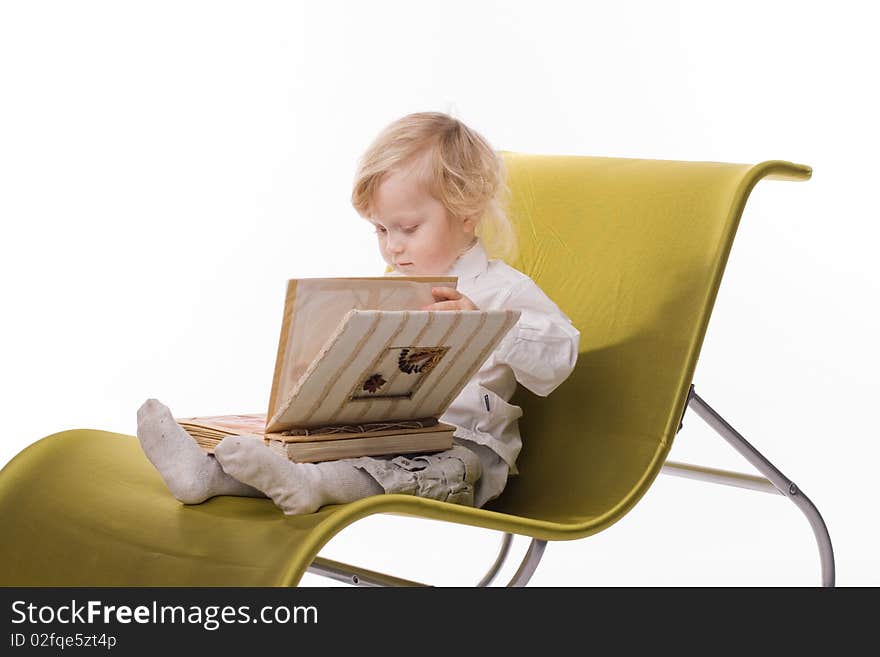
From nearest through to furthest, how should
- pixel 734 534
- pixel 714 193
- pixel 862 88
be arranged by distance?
1. pixel 714 193
2. pixel 734 534
3. pixel 862 88

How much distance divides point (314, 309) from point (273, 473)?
20 centimetres

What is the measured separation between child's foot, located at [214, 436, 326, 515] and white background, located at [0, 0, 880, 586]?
6.15 ft

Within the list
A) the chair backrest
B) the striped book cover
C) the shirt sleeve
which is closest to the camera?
the striped book cover

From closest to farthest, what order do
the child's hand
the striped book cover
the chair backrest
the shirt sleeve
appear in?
the striped book cover < the child's hand < the shirt sleeve < the chair backrest

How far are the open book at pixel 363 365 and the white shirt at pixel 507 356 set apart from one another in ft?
0.34

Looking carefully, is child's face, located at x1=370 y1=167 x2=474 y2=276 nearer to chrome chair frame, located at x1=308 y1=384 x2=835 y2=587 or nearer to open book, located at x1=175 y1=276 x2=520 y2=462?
open book, located at x1=175 y1=276 x2=520 y2=462

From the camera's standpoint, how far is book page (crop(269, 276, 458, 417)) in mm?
1551

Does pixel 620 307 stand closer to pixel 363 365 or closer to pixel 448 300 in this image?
pixel 448 300

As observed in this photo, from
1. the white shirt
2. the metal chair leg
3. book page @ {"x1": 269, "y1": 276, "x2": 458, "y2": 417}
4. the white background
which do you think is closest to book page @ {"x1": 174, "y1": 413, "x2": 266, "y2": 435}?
book page @ {"x1": 269, "y1": 276, "x2": 458, "y2": 417}

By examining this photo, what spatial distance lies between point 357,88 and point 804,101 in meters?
1.22

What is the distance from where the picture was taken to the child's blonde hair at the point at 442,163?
186 cm

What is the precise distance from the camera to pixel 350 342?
156cm
